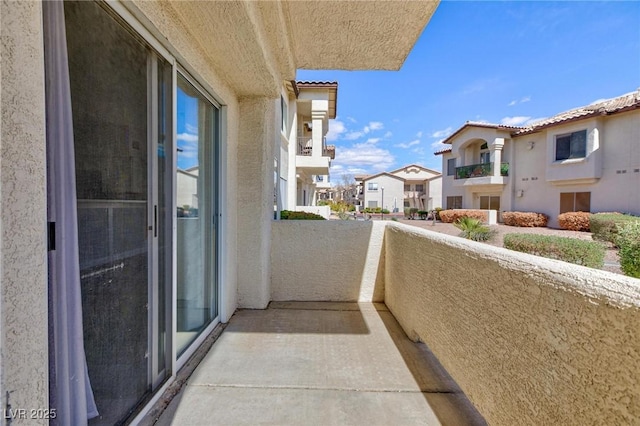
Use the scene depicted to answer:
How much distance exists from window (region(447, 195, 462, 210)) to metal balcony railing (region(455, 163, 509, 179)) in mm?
2236

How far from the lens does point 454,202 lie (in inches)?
1045

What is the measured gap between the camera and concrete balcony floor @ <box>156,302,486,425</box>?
2.20 metres

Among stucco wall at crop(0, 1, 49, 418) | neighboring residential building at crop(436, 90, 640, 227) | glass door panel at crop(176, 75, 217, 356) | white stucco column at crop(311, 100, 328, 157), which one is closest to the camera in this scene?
stucco wall at crop(0, 1, 49, 418)

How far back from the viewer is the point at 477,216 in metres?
21.4

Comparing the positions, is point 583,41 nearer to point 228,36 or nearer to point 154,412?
point 228,36

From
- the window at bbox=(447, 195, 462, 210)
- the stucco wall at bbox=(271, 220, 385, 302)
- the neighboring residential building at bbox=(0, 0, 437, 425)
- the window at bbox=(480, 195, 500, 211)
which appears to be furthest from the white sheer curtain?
the window at bbox=(447, 195, 462, 210)

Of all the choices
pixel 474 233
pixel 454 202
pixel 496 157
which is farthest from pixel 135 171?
pixel 454 202

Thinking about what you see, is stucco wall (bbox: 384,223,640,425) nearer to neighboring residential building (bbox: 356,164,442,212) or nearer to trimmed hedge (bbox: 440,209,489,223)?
Result: trimmed hedge (bbox: 440,209,489,223)

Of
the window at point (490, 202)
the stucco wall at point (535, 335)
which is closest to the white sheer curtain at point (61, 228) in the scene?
the stucco wall at point (535, 335)

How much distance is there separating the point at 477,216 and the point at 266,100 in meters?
21.7

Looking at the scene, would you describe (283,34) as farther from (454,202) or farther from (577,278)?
(454,202)

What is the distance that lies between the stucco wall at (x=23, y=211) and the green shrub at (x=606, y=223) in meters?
16.9

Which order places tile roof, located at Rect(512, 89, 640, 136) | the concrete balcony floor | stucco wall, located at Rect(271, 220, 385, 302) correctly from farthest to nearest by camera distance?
tile roof, located at Rect(512, 89, 640, 136), stucco wall, located at Rect(271, 220, 385, 302), the concrete balcony floor

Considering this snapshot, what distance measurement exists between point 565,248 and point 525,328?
784cm
